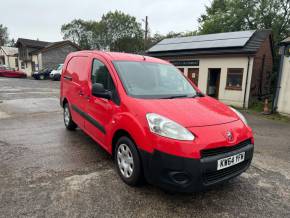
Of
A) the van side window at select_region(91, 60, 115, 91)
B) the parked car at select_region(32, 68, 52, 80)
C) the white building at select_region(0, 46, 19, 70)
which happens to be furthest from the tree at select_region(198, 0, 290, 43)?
the white building at select_region(0, 46, 19, 70)

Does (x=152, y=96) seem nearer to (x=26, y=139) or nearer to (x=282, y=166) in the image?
(x=282, y=166)

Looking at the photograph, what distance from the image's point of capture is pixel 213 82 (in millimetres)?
14477

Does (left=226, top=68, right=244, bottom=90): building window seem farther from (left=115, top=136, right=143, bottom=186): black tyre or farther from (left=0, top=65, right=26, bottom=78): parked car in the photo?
(left=0, top=65, right=26, bottom=78): parked car

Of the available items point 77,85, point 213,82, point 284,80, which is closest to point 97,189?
point 77,85

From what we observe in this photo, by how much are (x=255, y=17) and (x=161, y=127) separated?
2535 cm

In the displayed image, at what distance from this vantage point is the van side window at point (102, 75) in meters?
3.48

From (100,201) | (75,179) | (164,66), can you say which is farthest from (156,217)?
(164,66)

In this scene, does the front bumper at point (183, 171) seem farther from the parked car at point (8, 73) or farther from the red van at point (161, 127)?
the parked car at point (8, 73)

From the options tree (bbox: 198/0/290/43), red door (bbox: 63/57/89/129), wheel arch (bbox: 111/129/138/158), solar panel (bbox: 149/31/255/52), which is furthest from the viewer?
tree (bbox: 198/0/290/43)

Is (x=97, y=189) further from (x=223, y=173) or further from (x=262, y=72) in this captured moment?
(x=262, y=72)

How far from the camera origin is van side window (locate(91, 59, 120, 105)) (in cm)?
327

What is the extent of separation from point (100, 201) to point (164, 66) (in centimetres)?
258

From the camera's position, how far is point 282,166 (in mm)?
4059

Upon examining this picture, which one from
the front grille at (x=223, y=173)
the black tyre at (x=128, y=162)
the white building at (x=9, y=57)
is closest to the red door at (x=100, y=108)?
the black tyre at (x=128, y=162)
